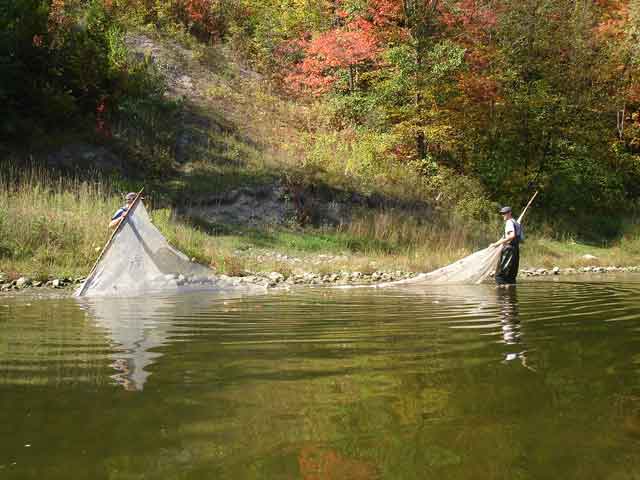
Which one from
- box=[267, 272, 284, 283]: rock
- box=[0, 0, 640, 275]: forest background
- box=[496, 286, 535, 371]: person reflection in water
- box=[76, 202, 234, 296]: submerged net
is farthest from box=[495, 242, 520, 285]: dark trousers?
box=[76, 202, 234, 296]: submerged net

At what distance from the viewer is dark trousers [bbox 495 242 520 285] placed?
1318 cm

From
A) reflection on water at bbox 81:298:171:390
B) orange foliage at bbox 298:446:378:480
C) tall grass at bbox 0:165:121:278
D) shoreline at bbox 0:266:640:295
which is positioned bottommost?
shoreline at bbox 0:266:640:295

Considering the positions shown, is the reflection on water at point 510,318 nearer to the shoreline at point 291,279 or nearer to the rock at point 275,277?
the shoreline at point 291,279

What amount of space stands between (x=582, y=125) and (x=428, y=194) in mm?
7623

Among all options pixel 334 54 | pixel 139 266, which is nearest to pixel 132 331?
pixel 139 266

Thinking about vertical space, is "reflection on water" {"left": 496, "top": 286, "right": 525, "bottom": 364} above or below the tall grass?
below

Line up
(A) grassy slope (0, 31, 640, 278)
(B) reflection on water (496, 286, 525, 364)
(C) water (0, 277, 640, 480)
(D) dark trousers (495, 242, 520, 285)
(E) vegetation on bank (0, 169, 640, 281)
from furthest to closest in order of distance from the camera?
(A) grassy slope (0, 31, 640, 278) < (E) vegetation on bank (0, 169, 640, 281) < (D) dark trousers (495, 242, 520, 285) < (B) reflection on water (496, 286, 525, 364) < (C) water (0, 277, 640, 480)

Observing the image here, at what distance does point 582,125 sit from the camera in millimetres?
27062

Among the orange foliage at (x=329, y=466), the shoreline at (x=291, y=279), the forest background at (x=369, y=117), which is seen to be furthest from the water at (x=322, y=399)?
the forest background at (x=369, y=117)

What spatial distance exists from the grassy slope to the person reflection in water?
522cm

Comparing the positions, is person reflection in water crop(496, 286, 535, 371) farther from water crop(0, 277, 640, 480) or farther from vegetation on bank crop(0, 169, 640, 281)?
vegetation on bank crop(0, 169, 640, 281)

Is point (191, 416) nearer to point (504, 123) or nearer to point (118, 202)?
point (118, 202)

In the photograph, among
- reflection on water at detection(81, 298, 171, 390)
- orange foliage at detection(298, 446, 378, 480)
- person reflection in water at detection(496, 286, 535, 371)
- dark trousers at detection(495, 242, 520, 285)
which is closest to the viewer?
orange foliage at detection(298, 446, 378, 480)

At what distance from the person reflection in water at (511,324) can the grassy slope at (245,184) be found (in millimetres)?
5220
